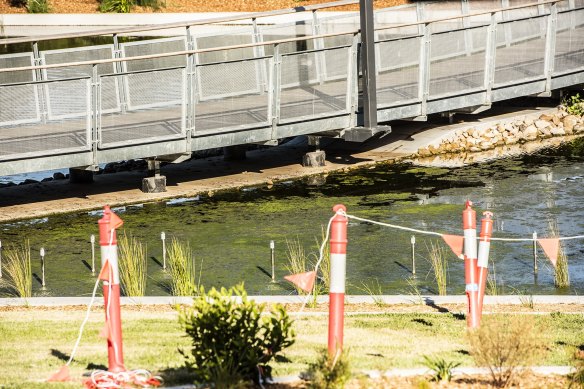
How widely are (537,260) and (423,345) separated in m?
5.55

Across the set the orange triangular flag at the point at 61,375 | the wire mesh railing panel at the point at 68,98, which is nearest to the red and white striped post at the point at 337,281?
the orange triangular flag at the point at 61,375

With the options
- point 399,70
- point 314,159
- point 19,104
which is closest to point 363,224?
point 314,159

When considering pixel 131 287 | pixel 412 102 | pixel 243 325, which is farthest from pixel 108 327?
pixel 412 102

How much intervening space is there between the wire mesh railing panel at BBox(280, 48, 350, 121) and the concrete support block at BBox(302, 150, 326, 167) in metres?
0.93

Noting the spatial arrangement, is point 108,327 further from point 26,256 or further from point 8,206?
point 8,206

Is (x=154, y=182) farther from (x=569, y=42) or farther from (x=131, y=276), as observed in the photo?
(x=569, y=42)

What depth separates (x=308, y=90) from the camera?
2088 cm

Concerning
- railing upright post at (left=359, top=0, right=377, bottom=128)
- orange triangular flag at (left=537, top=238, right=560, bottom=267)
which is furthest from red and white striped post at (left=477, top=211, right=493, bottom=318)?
railing upright post at (left=359, top=0, right=377, bottom=128)

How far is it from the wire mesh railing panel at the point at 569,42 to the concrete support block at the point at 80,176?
32.8 feet

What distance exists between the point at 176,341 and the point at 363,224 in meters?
7.72

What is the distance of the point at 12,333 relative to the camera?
1048 centimetres

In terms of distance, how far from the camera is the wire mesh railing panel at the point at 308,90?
20594mm

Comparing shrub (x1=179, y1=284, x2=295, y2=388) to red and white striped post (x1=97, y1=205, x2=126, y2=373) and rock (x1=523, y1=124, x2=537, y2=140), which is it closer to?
red and white striped post (x1=97, y1=205, x2=126, y2=373)

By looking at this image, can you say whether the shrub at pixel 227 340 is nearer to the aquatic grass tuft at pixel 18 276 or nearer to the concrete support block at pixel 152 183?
the aquatic grass tuft at pixel 18 276
